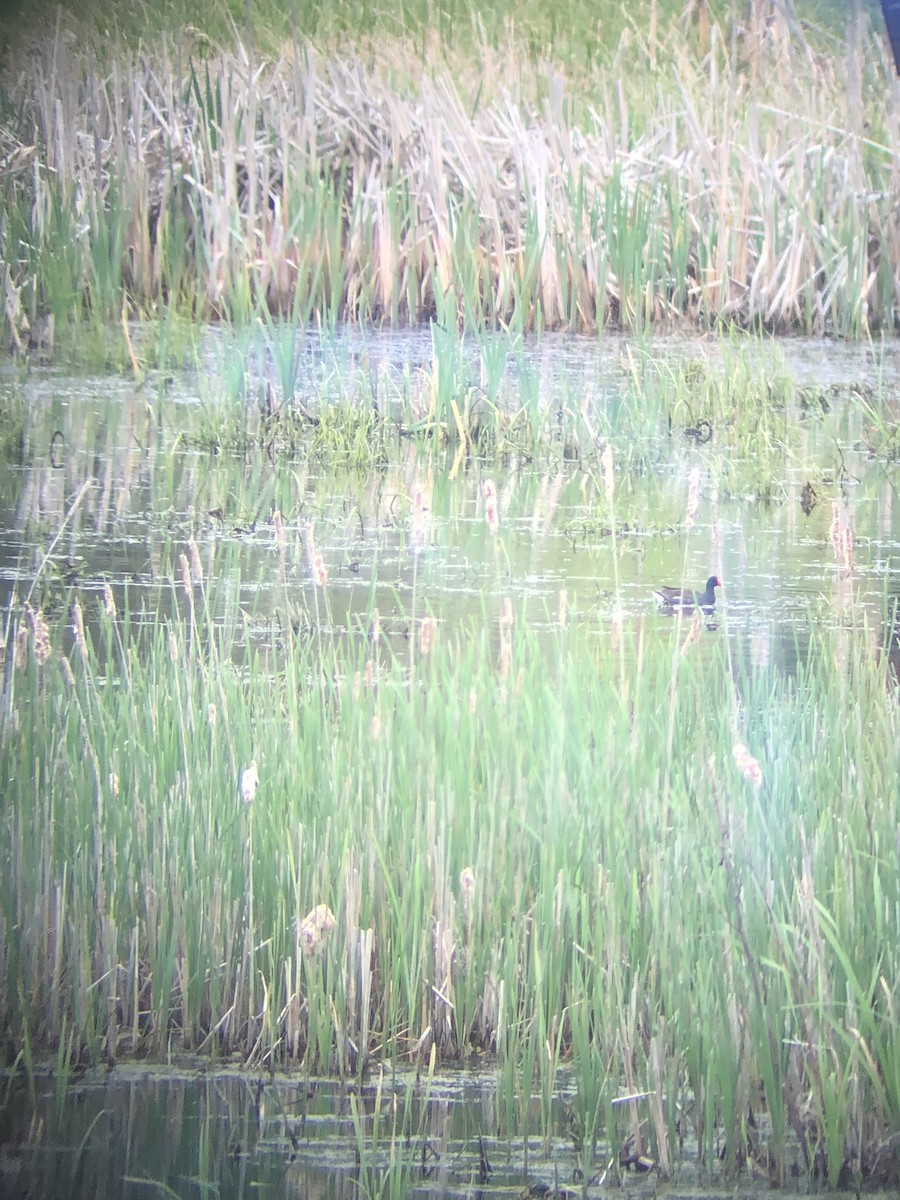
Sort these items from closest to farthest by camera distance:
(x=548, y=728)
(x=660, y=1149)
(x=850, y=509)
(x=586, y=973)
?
(x=660, y=1149), (x=586, y=973), (x=548, y=728), (x=850, y=509)

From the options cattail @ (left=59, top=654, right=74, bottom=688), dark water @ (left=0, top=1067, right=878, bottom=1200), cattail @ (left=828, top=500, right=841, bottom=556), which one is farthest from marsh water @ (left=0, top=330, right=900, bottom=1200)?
dark water @ (left=0, top=1067, right=878, bottom=1200)

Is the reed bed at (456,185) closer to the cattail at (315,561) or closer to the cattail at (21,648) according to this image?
the cattail at (315,561)

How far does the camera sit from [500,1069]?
5.81 feet

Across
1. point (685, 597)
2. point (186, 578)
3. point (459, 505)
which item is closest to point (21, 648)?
point (186, 578)

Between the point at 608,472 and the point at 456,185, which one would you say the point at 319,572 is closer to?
the point at 608,472

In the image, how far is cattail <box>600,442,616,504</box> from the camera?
2.46m

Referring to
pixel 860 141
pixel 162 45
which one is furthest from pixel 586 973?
pixel 162 45

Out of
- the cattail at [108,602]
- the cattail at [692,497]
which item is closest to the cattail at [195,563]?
the cattail at [108,602]

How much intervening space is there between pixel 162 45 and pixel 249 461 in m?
0.75

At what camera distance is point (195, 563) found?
2420mm

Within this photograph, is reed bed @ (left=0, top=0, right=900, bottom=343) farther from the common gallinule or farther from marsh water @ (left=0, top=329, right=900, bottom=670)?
Answer: the common gallinule

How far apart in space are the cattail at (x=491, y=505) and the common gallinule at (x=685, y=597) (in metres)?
0.28

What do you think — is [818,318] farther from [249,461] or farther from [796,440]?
[249,461]

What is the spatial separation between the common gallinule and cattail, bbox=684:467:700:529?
179 mm
